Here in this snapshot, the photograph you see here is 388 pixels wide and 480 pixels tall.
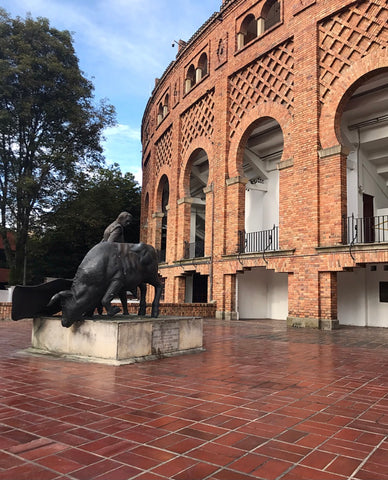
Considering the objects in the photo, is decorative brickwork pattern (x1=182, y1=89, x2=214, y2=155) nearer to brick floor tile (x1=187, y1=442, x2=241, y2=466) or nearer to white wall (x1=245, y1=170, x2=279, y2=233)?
white wall (x1=245, y1=170, x2=279, y2=233)

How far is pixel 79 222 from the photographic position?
2366 centimetres

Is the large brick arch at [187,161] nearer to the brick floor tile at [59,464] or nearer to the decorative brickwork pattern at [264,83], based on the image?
the decorative brickwork pattern at [264,83]

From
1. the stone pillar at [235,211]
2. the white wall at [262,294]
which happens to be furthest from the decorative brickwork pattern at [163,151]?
the white wall at [262,294]

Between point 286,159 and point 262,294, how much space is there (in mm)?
6005

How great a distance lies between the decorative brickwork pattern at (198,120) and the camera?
1748 centimetres

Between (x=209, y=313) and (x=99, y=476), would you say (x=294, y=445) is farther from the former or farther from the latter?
(x=209, y=313)

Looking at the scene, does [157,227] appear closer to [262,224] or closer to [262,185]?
[262,224]

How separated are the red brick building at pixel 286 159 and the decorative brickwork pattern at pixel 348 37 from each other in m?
0.03

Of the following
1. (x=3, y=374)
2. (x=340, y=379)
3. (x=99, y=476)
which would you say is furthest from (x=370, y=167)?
(x=99, y=476)

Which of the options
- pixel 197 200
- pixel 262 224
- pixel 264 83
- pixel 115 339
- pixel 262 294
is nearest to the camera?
pixel 115 339

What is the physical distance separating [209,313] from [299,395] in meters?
11.3

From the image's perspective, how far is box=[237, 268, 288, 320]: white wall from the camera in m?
15.9

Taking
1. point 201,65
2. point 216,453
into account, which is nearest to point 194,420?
point 216,453

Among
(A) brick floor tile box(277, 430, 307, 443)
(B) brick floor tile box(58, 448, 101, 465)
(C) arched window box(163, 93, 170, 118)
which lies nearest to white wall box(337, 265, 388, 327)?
(A) brick floor tile box(277, 430, 307, 443)
